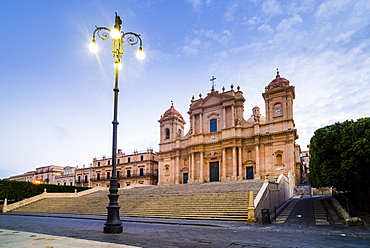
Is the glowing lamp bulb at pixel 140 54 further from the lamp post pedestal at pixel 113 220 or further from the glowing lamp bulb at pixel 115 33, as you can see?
the lamp post pedestal at pixel 113 220

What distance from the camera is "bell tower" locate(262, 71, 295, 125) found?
34188 millimetres

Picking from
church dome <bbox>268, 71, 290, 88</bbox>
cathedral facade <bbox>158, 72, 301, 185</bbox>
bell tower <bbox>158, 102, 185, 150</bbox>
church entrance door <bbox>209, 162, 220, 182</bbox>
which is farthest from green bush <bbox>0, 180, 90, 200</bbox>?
church dome <bbox>268, 71, 290, 88</bbox>

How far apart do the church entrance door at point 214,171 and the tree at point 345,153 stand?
1958 centimetres

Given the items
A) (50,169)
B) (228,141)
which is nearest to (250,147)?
(228,141)

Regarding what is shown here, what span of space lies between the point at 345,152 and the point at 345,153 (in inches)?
3.5

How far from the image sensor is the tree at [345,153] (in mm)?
15523

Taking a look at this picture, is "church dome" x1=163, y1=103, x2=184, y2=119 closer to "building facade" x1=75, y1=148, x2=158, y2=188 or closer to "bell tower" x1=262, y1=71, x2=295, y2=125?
"building facade" x1=75, y1=148, x2=158, y2=188

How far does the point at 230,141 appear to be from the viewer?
36.6 meters

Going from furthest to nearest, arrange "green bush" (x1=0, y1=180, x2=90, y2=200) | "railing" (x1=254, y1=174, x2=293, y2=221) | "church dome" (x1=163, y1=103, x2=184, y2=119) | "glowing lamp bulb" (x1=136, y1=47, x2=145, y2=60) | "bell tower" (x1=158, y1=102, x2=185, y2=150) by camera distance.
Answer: "church dome" (x1=163, y1=103, x2=184, y2=119) → "bell tower" (x1=158, y1=102, x2=185, y2=150) → "green bush" (x1=0, y1=180, x2=90, y2=200) → "railing" (x1=254, y1=174, x2=293, y2=221) → "glowing lamp bulb" (x1=136, y1=47, x2=145, y2=60)

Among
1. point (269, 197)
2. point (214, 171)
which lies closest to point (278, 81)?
point (214, 171)

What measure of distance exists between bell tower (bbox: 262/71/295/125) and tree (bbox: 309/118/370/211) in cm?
1586

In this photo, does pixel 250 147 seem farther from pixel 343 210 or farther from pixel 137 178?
pixel 137 178

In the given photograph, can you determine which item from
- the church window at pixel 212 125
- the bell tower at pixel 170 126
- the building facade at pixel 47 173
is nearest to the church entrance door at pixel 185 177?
the bell tower at pixel 170 126

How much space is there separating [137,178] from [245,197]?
3669 centimetres
